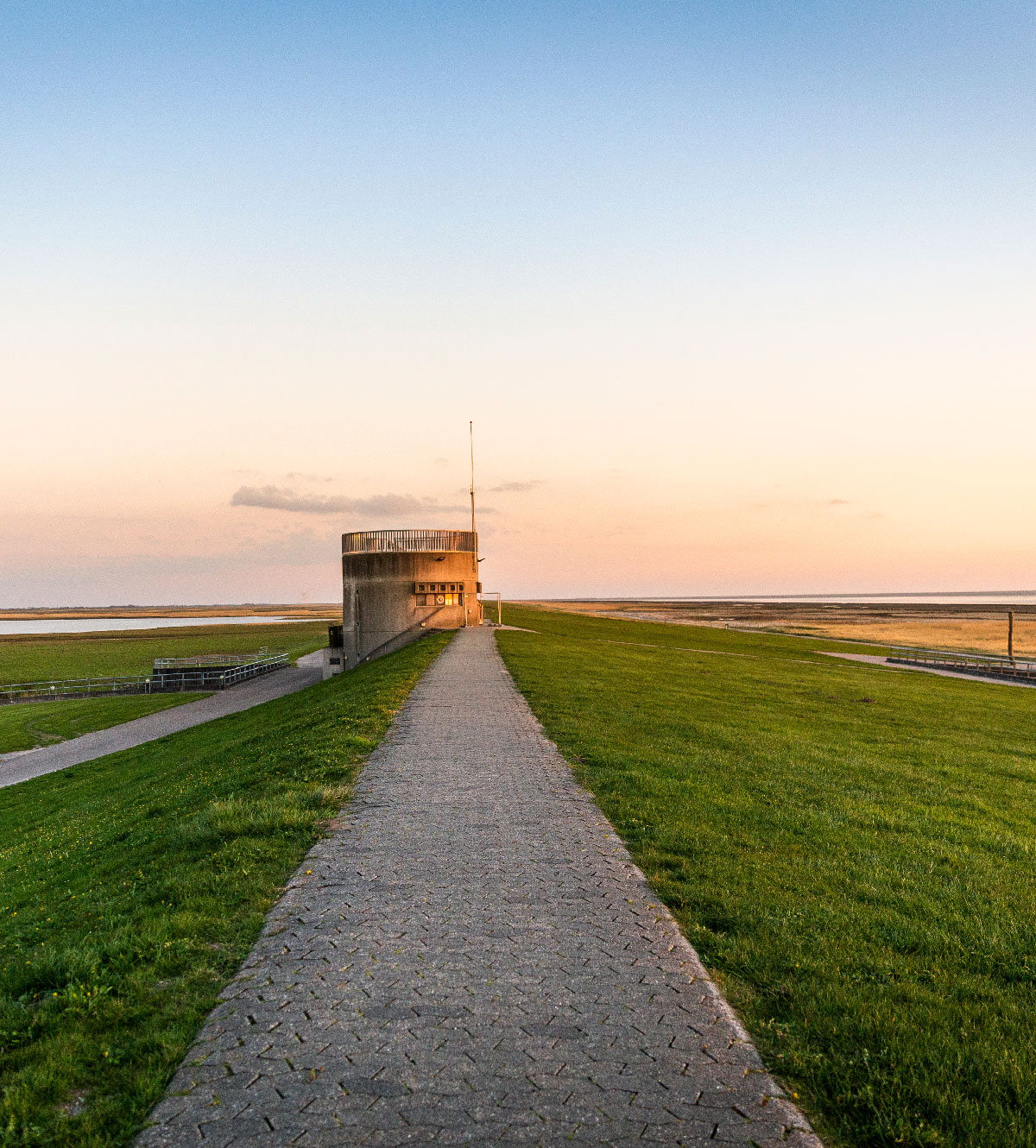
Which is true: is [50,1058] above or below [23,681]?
above

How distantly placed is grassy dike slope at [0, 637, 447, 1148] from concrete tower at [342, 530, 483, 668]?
22630mm

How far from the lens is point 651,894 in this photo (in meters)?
6.65

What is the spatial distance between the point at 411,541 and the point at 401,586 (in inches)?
96.8

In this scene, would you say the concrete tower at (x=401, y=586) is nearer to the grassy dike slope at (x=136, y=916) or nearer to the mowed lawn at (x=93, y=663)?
the mowed lawn at (x=93, y=663)

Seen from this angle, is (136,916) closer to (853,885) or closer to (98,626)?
(853,885)

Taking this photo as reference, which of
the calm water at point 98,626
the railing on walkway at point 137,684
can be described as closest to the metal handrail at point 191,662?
the railing on walkway at point 137,684

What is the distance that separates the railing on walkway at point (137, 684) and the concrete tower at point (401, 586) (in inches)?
567

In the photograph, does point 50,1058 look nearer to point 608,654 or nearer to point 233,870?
point 233,870

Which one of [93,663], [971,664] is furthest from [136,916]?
[93,663]

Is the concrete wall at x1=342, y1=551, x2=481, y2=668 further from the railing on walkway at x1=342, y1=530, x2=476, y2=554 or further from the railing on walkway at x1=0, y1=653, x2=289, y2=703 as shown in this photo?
the railing on walkway at x1=0, y1=653, x2=289, y2=703

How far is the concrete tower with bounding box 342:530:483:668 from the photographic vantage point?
38.6 meters

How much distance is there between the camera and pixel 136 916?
6.36 metres

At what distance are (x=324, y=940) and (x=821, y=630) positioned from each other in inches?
3443

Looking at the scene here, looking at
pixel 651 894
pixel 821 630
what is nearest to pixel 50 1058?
pixel 651 894
